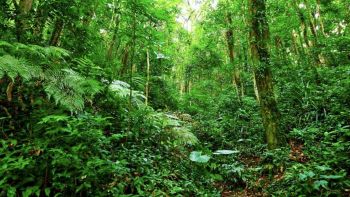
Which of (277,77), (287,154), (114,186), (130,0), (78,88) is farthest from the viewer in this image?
(277,77)

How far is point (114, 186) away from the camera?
327 centimetres

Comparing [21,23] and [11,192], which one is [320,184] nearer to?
[11,192]

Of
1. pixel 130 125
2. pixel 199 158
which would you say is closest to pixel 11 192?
pixel 130 125

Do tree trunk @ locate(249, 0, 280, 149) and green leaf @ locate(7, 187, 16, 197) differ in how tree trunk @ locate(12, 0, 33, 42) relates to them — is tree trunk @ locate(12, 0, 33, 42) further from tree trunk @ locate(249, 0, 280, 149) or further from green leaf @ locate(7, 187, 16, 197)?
tree trunk @ locate(249, 0, 280, 149)

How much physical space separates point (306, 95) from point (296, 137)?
5.89 feet

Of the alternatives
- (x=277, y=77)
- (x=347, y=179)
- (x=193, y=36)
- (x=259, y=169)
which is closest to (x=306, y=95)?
(x=277, y=77)

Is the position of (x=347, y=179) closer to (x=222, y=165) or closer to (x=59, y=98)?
(x=222, y=165)

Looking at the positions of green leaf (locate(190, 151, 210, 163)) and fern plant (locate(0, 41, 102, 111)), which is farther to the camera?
green leaf (locate(190, 151, 210, 163))

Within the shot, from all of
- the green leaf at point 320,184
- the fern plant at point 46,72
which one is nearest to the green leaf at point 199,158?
the green leaf at point 320,184

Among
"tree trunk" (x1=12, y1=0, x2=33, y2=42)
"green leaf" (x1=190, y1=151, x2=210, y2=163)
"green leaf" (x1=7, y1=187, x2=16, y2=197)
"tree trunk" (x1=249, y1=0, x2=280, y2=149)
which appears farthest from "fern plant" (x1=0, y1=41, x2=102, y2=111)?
"tree trunk" (x1=249, y1=0, x2=280, y2=149)

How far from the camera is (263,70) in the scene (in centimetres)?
588

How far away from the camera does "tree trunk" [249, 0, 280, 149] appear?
588 centimetres

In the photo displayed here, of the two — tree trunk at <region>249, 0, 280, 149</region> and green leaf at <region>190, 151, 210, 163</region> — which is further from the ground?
tree trunk at <region>249, 0, 280, 149</region>

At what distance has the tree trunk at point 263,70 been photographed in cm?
588
